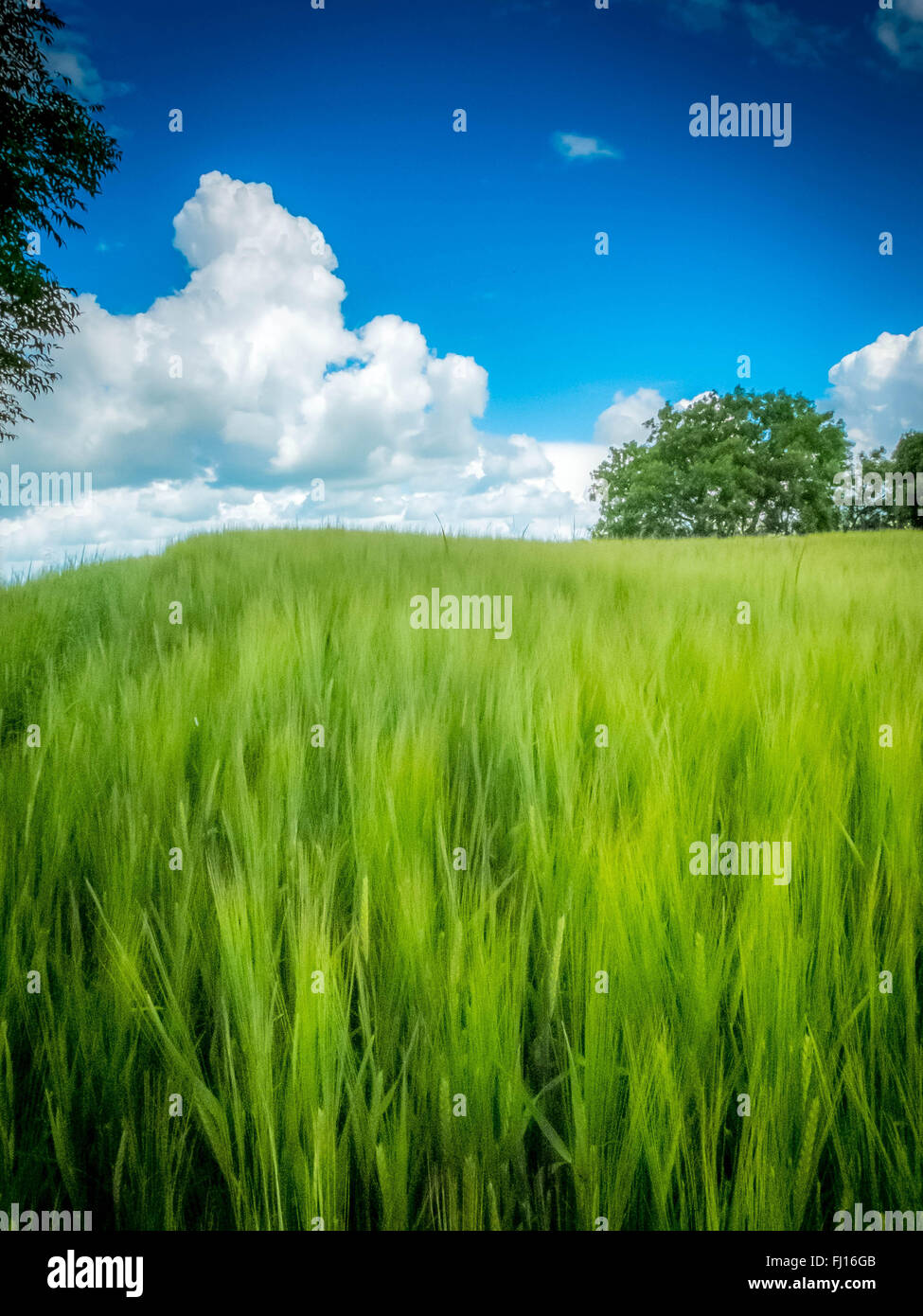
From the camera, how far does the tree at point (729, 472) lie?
68.9ft

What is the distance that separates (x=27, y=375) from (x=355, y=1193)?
700cm

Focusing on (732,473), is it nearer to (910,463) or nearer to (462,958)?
(910,463)

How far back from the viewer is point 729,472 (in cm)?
2050

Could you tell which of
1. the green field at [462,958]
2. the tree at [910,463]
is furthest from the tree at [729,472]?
the green field at [462,958]

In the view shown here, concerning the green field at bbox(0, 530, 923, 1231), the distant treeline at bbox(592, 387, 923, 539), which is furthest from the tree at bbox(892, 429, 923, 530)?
the green field at bbox(0, 530, 923, 1231)

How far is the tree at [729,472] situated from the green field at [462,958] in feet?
69.3

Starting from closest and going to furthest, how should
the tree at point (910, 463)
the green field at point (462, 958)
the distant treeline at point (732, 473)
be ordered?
the green field at point (462, 958), the tree at point (910, 463), the distant treeline at point (732, 473)

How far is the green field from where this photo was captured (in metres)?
0.61

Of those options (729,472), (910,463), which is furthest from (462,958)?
(729,472)

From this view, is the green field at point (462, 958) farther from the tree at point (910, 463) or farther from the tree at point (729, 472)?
the tree at point (729, 472)

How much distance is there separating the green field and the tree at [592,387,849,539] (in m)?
21.1

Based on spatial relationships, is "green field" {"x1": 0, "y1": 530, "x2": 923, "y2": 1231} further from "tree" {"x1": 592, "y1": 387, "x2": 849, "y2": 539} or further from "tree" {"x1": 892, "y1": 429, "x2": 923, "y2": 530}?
"tree" {"x1": 592, "y1": 387, "x2": 849, "y2": 539}

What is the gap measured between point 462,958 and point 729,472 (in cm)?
2252
